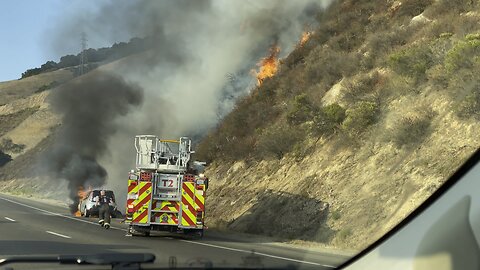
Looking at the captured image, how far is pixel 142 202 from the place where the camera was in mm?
17484

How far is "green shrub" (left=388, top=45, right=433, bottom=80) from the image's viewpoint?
20.0 metres

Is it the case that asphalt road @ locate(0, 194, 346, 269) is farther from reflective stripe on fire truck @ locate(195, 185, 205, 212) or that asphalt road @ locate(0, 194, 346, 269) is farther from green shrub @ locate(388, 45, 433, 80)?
green shrub @ locate(388, 45, 433, 80)

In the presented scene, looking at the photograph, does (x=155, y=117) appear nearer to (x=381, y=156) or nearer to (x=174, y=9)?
(x=174, y=9)

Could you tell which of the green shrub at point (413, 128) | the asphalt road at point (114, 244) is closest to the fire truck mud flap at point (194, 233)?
Answer: the asphalt road at point (114, 244)

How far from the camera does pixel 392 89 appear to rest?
21.3 m

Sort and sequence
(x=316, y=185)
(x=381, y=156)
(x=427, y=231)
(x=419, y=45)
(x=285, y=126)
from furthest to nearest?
(x=285, y=126)
(x=419, y=45)
(x=316, y=185)
(x=381, y=156)
(x=427, y=231)

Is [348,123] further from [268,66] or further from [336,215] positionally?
[268,66]

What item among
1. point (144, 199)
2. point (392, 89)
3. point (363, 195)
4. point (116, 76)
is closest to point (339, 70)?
point (392, 89)

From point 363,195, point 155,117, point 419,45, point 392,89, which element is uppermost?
point 155,117

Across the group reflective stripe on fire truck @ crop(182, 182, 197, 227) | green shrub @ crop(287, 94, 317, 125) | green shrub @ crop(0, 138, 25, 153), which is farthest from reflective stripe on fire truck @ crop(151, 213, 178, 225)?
green shrub @ crop(0, 138, 25, 153)

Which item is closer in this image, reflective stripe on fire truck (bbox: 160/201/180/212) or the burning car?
reflective stripe on fire truck (bbox: 160/201/180/212)

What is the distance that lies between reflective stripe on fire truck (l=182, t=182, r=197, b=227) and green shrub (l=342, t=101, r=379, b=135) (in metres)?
6.65

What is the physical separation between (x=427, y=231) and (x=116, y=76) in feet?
123

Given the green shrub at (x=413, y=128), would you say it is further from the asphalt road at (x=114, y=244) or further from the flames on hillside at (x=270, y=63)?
the flames on hillside at (x=270, y=63)
